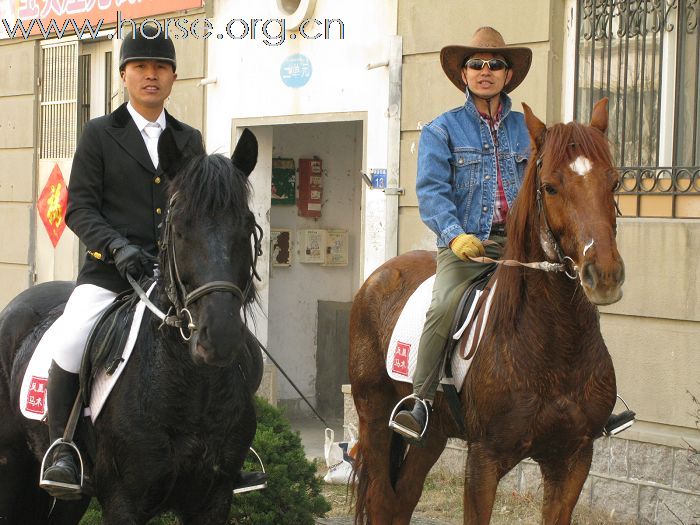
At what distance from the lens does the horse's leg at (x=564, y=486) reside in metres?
4.85

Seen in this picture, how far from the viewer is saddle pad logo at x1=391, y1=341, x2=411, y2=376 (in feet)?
18.6

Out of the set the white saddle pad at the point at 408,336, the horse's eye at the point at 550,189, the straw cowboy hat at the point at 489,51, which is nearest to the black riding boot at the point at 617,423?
the white saddle pad at the point at 408,336

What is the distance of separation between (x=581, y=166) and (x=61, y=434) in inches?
93.9

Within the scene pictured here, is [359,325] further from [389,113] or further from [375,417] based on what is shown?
[389,113]

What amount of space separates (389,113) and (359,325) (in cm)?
328

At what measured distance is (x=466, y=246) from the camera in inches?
200

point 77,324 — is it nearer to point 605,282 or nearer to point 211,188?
point 211,188

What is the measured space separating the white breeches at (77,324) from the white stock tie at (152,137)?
629 millimetres

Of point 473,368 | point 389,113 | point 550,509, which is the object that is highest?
point 389,113

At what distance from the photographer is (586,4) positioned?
26.0 feet

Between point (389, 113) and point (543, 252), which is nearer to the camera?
point (543, 252)

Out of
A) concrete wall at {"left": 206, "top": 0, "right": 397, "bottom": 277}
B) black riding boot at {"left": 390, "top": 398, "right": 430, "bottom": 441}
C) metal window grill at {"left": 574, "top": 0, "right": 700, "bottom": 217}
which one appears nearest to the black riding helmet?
black riding boot at {"left": 390, "top": 398, "right": 430, "bottom": 441}

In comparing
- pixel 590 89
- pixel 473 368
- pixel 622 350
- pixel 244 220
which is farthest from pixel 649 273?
pixel 244 220

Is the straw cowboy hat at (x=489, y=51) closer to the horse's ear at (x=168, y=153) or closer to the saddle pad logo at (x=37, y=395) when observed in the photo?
the horse's ear at (x=168, y=153)
